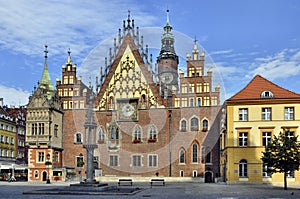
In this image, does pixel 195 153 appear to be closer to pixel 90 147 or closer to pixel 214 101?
pixel 214 101

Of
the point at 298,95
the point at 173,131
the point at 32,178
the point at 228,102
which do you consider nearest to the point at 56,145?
the point at 32,178

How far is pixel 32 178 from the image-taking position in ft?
177

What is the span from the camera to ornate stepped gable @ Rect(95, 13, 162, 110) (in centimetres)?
5603

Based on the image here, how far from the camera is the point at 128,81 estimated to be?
187ft

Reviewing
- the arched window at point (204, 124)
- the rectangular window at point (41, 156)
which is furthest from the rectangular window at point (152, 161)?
the rectangular window at point (41, 156)

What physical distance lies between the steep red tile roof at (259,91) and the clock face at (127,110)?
17.3m

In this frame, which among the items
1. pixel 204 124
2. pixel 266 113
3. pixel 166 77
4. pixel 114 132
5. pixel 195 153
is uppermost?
pixel 166 77

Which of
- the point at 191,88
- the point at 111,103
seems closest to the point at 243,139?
the point at 191,88

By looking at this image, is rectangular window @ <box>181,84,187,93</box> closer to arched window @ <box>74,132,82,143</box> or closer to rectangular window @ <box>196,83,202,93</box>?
rectangular window @ <box>196,83,202,93</box>

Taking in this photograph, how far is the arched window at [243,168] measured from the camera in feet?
137

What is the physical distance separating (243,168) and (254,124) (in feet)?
15.0

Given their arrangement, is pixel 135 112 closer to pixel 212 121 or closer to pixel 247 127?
pixel 212 121

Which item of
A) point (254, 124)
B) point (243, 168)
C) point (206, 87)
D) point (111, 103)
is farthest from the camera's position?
point (111, 103)

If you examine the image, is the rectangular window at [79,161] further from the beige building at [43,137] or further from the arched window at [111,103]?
the arched window at [111,103]
